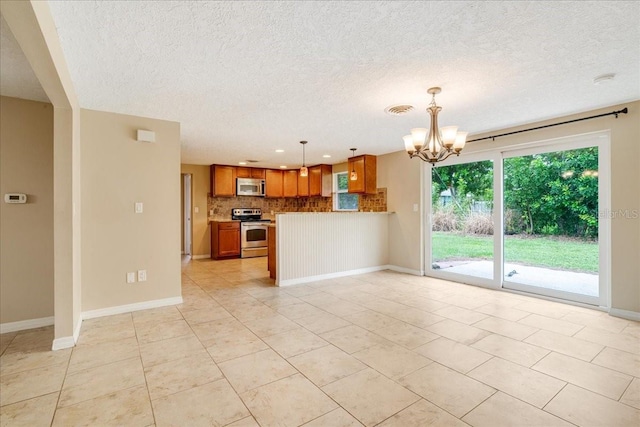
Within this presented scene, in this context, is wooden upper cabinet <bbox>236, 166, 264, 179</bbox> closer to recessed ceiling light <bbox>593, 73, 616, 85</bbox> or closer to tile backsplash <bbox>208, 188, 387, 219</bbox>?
tile backsplash <bbox>208, 188, 387, 219</bbox>

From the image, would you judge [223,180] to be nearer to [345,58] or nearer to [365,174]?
[365,174]

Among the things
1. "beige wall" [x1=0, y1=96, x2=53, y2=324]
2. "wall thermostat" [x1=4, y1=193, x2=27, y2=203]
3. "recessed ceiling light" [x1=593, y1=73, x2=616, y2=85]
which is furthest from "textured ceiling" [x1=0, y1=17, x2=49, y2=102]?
"recessed ceiling light" [x1=593, y1=73, x2=616, y2=85]

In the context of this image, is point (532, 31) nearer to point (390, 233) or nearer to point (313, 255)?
point (313, 255)

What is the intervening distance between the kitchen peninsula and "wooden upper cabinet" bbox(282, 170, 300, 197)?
10.0 ft

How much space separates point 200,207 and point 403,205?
474 cm

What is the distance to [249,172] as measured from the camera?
7746mm

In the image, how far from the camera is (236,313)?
3404 mm

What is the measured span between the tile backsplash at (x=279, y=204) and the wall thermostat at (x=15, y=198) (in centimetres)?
450

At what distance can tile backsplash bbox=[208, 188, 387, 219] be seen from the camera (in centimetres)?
643

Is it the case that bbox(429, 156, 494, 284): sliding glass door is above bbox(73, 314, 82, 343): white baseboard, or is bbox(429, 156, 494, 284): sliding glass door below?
above

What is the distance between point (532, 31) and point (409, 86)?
99cm

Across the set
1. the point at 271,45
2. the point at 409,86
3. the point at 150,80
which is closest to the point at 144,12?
the point at 271,45

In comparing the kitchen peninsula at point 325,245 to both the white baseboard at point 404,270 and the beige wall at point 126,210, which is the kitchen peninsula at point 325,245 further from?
the beige wall at point 126,210

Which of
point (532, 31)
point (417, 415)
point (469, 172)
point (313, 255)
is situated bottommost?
point (417, 415)
